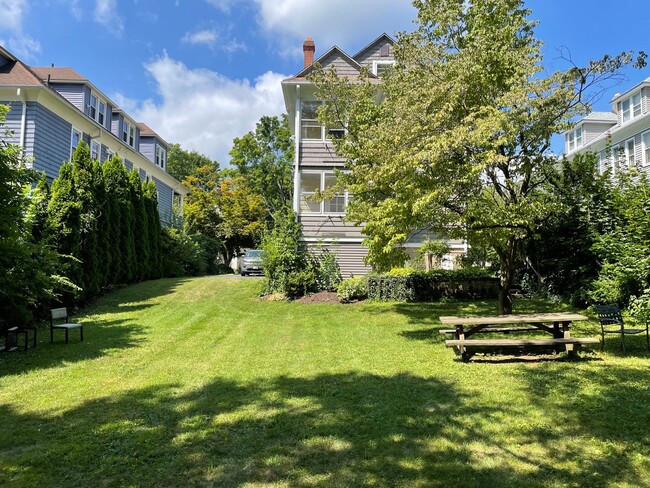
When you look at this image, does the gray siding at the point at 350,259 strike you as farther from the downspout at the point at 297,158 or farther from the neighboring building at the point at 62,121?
the neighboring building at the point at 62,121

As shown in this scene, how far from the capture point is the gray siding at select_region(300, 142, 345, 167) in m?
18.2

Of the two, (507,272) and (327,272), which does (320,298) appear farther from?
(507,272)

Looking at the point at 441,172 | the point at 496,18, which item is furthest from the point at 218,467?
the point at 496,18

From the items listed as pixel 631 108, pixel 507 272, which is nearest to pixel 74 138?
pixel 507 272

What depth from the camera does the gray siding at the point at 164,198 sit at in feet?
99.3

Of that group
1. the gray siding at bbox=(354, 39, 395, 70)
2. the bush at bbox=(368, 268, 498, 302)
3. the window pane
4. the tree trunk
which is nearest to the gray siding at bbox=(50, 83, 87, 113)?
the window pane

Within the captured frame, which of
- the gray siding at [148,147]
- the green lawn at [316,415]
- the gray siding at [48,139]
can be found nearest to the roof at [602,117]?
the green lawn at [316,415]

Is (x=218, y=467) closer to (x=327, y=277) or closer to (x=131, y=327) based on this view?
(x=131, y=327)

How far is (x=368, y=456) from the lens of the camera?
153 inches

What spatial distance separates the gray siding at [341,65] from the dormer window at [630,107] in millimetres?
16095

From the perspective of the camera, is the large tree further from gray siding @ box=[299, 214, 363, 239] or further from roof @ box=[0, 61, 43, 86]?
roof @ box=[0, 61, 43, 86]

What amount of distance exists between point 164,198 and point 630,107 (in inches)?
1198

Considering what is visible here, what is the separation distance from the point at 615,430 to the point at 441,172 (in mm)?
5691

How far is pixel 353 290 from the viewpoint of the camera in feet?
48.2
